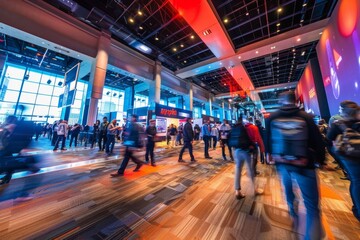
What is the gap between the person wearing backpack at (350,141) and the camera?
138cm

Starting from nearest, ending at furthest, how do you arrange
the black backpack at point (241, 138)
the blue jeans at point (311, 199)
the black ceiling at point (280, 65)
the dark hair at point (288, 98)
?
the blue jeans at point (311, 199) → the dark hair at point (288, 98) → the black backpack at point (241, 138) → the black ceiling at point (280, 65)

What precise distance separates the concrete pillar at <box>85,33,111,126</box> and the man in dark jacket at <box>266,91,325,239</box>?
358 inches

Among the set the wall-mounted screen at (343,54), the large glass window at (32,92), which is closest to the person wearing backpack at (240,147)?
the wall-mounted screen at (343,54)

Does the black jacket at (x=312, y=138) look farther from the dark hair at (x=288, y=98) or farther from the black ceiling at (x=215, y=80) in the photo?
the black ceiling at (x=215, y=80)

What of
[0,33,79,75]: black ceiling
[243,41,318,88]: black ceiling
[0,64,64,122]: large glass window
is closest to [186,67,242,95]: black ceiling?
[243,41,318,88]: black ceiling

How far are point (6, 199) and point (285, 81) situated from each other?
66.9 feet

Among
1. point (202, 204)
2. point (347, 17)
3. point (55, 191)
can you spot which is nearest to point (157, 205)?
point (202, 204)

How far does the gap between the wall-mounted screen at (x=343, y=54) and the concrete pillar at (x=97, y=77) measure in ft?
34.4

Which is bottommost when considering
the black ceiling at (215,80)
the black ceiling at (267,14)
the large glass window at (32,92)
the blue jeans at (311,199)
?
the blue jeans at (311,199)

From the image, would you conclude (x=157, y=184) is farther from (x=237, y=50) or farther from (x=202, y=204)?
(x=237, y=50)

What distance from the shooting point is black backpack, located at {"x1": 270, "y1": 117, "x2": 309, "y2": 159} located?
1175 millimetres

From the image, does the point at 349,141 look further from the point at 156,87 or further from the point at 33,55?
the point at 33,55

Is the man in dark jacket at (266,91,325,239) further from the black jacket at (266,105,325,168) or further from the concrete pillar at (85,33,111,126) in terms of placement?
the concrete pillar at (85,33,111,126)

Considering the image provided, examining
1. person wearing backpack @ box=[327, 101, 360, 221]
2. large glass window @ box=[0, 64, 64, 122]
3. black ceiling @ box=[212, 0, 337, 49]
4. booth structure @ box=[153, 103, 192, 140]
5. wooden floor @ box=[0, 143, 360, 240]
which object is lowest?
wooden floor @ box=[0, 143, 360, 240]
